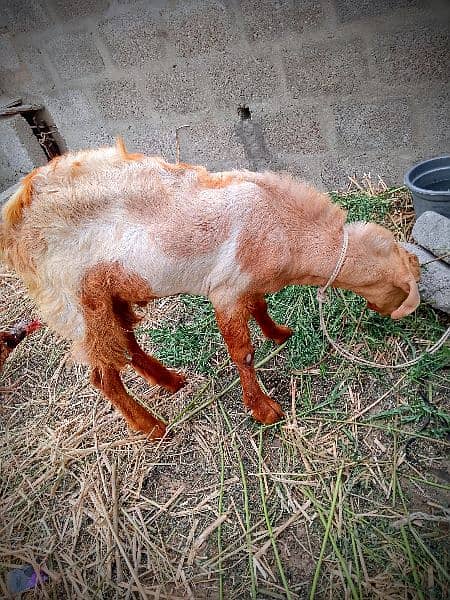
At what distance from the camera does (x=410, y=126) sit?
389cm

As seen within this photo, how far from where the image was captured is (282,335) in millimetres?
3191

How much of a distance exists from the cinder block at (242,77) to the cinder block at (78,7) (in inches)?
41.7

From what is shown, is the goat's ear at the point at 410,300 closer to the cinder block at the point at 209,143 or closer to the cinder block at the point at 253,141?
the cinder block at the point at 253,141

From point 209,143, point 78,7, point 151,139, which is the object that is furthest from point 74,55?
point 209,143

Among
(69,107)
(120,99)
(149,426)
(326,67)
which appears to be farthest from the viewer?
(69,107)

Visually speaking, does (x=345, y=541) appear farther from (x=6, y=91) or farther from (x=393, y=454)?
(x=6, y=91)

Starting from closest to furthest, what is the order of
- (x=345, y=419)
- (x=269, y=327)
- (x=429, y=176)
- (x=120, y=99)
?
(x=345, y=419)
(x=269, y=327)
(x=429, y=176)
(x=120, y=99)

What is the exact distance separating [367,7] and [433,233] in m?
1.75

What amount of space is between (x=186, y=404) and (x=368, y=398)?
112 centimetres

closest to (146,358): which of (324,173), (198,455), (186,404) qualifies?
(186,404)

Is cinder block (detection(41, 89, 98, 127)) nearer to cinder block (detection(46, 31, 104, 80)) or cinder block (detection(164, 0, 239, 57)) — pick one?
cinder block (detection(46, 31, 104, 80))

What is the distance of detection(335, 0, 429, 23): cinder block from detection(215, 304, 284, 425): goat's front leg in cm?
259

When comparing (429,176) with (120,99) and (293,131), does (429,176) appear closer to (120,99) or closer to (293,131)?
(293,131)

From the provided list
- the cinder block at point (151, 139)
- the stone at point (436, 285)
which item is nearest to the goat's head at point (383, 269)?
the stone at point (436, 285)
